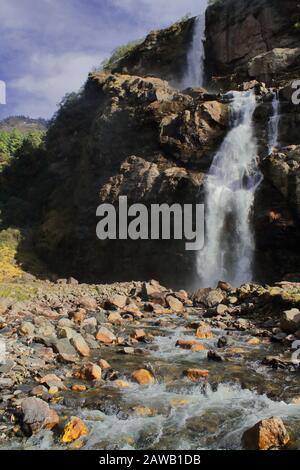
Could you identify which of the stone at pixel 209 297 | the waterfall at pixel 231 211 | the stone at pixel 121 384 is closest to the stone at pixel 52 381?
the stone at pixel 121 384

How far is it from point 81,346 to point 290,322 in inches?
270

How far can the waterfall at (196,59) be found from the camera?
4569 cm

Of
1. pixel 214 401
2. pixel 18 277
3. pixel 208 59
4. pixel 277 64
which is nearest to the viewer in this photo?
pixel 214 401

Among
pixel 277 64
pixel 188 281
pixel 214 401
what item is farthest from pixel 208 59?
pixel 214 401

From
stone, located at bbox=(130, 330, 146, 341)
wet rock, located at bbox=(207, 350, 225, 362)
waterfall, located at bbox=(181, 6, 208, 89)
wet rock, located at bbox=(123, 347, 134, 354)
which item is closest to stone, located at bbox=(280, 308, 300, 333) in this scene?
wet rock, located at bbox=(207, 350, 225, 362)

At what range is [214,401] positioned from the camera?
10.0 metres

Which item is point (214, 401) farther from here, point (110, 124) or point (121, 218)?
point (110, 124)

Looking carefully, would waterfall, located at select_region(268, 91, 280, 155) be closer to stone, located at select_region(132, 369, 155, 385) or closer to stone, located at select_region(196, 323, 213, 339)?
stone, located at select_region(196, 323, 213, 339)

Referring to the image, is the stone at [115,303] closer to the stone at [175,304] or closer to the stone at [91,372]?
the stone at [175,304]

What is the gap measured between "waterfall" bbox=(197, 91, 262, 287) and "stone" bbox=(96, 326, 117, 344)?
13033mm

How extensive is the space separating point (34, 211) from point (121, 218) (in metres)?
14.9

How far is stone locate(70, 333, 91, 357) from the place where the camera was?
13.5m

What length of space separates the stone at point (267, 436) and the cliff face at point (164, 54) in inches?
1706

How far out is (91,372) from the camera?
11.4m
